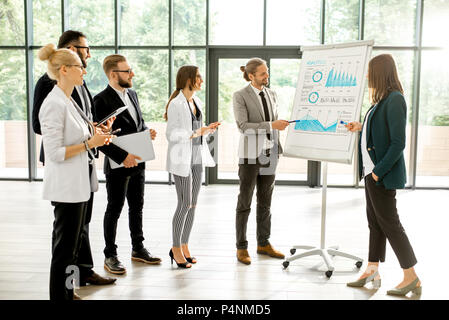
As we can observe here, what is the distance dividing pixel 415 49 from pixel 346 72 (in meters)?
4.82

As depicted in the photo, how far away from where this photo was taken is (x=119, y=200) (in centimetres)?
327

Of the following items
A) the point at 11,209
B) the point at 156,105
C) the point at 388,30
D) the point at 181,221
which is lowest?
the point at 11,209

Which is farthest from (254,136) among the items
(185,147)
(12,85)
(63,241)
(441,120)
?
(12,85)

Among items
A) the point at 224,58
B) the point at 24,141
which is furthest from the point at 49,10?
the point at 224,58

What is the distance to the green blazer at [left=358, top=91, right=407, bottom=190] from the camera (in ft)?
8.95

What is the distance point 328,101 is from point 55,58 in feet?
6.65

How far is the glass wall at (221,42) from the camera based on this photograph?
730 cm

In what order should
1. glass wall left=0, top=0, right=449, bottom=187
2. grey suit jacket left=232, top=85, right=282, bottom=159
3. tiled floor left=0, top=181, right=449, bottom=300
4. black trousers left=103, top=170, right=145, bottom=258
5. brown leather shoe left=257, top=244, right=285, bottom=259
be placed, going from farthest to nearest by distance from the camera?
glass wall left=0, top=0, right=449, bottom=187 < brown leather shoe left=257, top=244, right=285, bottom=259 < grey suit jacket left=232, top=85, right=282, bottom=159 < black trousers left=103, top=170, right=145, bottom=258 < tiled floor left=0, top=181, right=449, bottom=300

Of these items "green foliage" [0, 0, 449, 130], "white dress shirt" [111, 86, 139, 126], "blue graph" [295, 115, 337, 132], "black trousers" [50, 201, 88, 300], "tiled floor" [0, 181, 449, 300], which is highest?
"green foliage" [0, 0, 449, 130]

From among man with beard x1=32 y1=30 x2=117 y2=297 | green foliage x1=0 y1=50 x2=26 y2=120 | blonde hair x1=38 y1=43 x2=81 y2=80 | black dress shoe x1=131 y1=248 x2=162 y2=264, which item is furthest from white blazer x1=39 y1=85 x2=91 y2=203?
green foliage x1=0 y1=50 x2=26 y2=120

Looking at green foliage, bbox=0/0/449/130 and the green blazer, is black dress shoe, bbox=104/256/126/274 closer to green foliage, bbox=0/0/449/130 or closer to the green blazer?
the green blazer

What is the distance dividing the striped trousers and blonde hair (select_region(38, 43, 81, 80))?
1262mm

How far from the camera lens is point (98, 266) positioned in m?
3.45

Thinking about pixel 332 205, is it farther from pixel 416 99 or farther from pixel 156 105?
pixel 156 105
